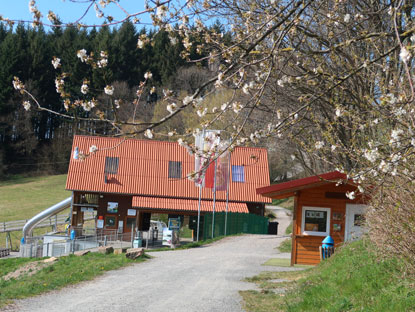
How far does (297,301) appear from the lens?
10.0 metres

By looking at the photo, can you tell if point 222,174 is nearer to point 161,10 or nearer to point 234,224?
point 234,224

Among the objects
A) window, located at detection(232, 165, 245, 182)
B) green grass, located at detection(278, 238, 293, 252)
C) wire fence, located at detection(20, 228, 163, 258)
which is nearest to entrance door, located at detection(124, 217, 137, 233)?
wire fence, located at detection(20, 228, 163, 258)

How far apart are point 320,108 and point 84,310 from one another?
383 inches

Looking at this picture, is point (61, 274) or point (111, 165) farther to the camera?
point (111, 165)

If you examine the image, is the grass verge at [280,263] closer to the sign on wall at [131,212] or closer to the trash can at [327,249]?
the trash can at [327,249]

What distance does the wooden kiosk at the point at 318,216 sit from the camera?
65.5 feet

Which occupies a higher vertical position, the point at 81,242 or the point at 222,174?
the point at 222,174

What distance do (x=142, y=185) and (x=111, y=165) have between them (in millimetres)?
2986

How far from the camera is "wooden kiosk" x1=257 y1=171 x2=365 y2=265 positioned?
1997 centimetres

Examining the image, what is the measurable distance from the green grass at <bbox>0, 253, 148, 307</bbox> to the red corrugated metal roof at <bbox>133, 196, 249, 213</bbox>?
14.2 metres

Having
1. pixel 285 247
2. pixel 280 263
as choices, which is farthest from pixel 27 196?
pixel 280 263

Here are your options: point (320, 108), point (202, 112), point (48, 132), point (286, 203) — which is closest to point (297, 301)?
point (202, 112)

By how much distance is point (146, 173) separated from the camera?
39688 mm

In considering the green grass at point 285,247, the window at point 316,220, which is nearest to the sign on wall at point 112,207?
the green grass at point 285,247
